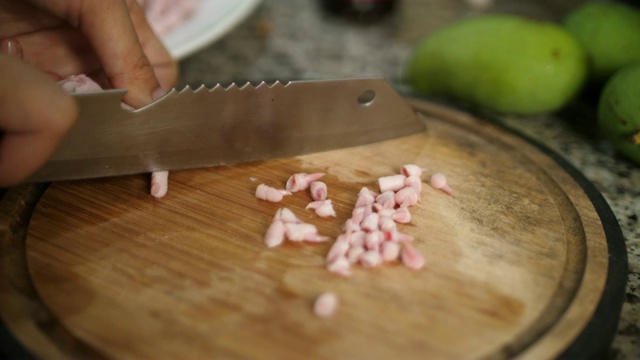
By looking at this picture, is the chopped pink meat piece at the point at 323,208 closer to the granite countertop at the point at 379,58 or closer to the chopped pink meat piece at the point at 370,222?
the chopped pink meat piece at the point at 370,222

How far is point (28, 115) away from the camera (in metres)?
0.70

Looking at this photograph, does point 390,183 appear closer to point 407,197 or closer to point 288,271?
point 407,197

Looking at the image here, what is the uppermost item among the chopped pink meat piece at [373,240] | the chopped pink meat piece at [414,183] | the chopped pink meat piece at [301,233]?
the chopped pink meat piece at [373,240]

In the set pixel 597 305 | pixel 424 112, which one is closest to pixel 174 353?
pixel 597 305

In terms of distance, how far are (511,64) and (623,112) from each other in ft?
0.70

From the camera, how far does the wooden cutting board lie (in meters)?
0.69

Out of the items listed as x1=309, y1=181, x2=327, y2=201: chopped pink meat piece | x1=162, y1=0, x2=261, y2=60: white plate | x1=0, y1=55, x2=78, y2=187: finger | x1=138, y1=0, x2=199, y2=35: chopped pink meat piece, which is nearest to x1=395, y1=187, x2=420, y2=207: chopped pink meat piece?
x1=309, y1=181, x2=327, y2=201: chopped pink meat piece

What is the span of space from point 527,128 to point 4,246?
0.95 m

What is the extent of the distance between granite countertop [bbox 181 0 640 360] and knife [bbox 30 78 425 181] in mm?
356

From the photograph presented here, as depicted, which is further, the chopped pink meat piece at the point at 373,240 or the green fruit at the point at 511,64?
the green fruit at the point at 511,64

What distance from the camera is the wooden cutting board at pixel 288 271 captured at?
2.28 feet

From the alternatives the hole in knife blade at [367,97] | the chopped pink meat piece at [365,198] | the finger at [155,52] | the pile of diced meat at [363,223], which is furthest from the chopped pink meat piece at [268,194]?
the finger at [155,52]

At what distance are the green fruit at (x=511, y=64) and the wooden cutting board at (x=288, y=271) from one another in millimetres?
169

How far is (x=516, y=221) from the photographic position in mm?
896
